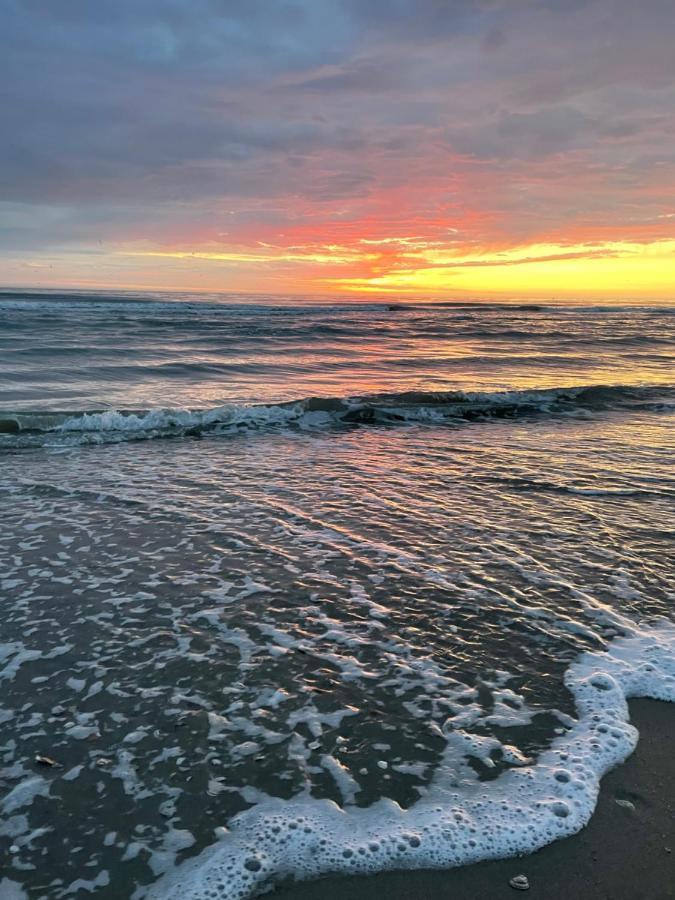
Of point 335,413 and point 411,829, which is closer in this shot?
point 411,829

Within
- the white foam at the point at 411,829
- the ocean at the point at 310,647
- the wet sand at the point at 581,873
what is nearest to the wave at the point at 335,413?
the ocean at the point at 310,647

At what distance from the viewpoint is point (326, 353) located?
2217 cm

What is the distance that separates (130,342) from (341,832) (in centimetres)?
2185

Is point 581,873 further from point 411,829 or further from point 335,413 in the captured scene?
point 335,413

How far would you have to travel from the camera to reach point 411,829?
102 inches

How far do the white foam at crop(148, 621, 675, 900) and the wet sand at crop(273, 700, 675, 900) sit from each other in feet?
0.16

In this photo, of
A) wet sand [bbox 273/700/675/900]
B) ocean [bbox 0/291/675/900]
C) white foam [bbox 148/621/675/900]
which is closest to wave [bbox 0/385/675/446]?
ocean [bbox 0/291/675/900]

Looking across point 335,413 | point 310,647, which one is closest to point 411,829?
point 310,647

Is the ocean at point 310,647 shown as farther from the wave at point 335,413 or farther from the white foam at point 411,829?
the wave at point 335,413

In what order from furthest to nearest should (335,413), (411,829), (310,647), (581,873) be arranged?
(335,413)
(310,647)
(411,829)
(581,873)

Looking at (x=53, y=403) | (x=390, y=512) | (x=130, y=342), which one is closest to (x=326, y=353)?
(x=130, y=342)

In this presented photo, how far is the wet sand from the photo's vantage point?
7.61 feet

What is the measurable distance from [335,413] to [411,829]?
33.2 ft

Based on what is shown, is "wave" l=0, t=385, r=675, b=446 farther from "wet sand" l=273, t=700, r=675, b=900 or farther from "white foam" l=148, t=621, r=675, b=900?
"wet sand" l=273, t=700, r=675, b=900
